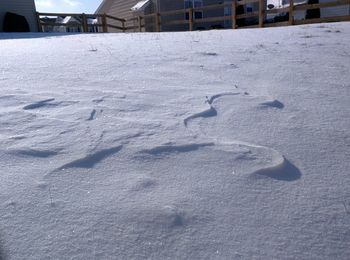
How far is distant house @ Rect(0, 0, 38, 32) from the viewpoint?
15133mm

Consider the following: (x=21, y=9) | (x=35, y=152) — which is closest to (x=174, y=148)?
(x=35, y=152)

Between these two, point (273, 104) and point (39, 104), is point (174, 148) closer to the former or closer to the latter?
point (273, 104)

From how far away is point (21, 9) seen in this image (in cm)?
1598

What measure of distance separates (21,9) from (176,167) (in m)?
17.8

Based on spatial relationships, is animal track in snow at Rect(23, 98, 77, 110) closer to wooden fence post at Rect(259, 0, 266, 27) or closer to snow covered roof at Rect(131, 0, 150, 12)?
wooden fence post at Rect(259, 0, 266, 27)

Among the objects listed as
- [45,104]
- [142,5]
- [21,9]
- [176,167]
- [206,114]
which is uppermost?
[142,5]

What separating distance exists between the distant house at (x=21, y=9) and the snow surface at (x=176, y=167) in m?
14.7

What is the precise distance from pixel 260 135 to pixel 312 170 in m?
0.47

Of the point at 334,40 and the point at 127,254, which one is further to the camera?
the point at 334,40

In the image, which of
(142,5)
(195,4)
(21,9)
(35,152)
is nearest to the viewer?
(35,152)

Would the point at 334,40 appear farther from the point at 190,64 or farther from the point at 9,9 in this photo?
the point at 9,9

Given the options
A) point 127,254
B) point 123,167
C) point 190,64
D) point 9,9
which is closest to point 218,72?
point 190,64

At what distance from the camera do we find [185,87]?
3.06 meters

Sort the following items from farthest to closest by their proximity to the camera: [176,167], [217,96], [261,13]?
[261,13]
[217,96]
[176,167]
